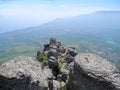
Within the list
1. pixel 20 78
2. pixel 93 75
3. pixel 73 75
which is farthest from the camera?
pixel 73 75

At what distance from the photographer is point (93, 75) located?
61.5 ft

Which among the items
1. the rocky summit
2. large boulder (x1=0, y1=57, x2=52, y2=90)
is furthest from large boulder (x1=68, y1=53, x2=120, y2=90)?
large boulder (x1=0, y1=57, x2=52, y2=90)

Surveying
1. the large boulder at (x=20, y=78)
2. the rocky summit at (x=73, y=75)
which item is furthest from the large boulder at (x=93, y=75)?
the large boulder at (x=20, y=78)

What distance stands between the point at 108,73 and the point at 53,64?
18.8 meters

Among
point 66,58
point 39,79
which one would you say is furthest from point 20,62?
point 66,58

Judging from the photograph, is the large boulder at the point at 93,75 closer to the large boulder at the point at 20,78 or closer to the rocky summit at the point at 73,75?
the rocky summit at the point at 73,75

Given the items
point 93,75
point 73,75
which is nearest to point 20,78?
point 93,75

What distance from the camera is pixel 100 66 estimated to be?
1944 centimetres

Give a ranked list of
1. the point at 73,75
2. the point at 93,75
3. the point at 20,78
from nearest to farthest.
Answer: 1. the point at 20,78
2. the point at 93,75
3. the point at 73,75

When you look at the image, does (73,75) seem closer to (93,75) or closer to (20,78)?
(93,75)

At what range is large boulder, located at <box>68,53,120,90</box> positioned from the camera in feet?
59.6

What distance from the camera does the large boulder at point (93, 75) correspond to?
18.2 meters

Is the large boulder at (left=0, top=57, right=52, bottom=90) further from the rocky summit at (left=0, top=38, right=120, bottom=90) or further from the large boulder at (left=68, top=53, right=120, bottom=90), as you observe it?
the large boulder at (left=68, top=53, right=120, bottom=90)

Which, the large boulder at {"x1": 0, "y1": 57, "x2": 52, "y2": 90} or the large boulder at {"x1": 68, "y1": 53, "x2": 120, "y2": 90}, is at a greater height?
the large boulder at {"x1": 0, "y1": 57, "x2": 52, "y2": 90}
